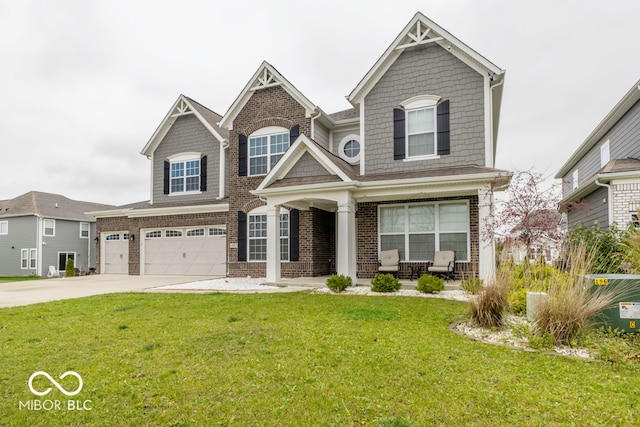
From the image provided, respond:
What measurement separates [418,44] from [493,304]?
9938 millimetres

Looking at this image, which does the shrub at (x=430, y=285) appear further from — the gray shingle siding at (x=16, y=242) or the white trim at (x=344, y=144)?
the gray shingle siding at (x=16, y=242)

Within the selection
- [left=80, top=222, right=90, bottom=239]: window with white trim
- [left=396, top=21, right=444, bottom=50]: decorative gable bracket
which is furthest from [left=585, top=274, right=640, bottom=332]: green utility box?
[left=80, top=222, right=90, bottom=239]: window with white trim

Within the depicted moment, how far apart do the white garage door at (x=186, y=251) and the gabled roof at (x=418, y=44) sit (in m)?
9.00

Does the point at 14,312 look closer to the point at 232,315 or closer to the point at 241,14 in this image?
the point at 232,315

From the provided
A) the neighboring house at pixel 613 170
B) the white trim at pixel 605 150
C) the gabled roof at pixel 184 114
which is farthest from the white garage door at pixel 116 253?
the white trim at pixel 605 150

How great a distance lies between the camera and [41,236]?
27297 millimetres

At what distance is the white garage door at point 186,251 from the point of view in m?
17.8

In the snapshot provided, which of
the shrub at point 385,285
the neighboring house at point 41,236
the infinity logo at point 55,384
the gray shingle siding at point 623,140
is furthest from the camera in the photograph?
the neighboring house at point 41,236

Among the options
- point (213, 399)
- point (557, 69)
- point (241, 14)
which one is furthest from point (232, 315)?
point (557, 69)

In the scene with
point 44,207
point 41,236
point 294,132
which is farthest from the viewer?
point 44,207

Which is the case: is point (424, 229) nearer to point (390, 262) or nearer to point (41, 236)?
point (390, 262)

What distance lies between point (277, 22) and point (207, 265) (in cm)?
1077

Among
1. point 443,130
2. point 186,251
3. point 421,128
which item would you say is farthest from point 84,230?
point 443,130

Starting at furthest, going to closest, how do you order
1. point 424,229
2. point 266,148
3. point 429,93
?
point 266,148
point 429,93
point 424,229
